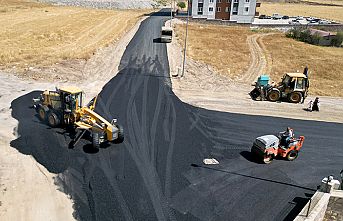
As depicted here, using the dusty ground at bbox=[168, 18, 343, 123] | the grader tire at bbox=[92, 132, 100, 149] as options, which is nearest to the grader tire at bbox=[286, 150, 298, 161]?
the dusty ground at bbox=[168, 18, 343, 123]

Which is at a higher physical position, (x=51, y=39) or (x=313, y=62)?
(x=51, y=39)

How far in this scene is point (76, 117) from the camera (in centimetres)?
1781

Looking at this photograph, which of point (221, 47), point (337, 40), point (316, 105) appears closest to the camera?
point (316, 105)

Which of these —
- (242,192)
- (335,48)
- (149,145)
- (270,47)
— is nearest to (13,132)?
(149,145)

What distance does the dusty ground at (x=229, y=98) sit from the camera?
24.0 meters

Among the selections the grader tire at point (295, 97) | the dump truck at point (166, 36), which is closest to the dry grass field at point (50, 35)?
the dump truck at point (166, 36)

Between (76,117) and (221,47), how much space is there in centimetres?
2982

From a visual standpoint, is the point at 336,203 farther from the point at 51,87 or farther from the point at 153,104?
the point at 51,87

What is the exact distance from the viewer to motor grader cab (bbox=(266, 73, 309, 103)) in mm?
25562

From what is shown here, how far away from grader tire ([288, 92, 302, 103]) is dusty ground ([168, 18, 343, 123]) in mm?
490

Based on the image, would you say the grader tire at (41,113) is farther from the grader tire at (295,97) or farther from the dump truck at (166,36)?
the dump truck at (166,36)

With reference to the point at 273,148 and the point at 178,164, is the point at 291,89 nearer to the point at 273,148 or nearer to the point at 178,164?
the point at 273,148

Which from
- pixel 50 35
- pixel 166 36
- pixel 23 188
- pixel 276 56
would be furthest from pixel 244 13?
pixel 23 188

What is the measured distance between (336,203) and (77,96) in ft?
44.2
